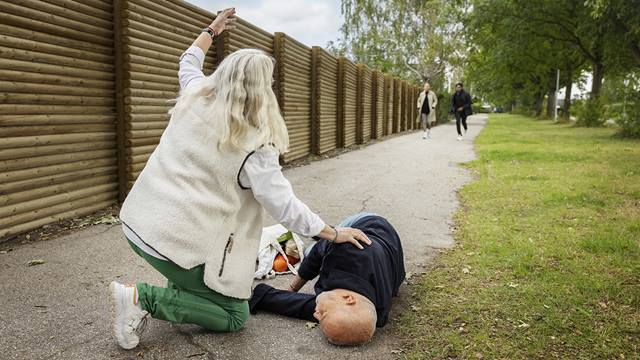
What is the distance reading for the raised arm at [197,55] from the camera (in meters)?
3.36

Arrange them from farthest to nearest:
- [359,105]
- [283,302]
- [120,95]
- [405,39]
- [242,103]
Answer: [405,39], [359,105], [120,95], [283,302], [242,103]

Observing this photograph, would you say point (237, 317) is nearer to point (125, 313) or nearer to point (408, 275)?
point (125, 313)

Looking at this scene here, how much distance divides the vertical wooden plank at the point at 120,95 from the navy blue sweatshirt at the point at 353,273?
331 cm

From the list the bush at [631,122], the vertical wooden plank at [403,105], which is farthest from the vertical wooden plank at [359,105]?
the vertical wooden plank at [403,105]

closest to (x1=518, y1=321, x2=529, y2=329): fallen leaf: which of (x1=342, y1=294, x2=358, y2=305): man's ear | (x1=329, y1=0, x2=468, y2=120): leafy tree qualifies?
(x1=342, y1=294, x2=358, y2=305): man's ear

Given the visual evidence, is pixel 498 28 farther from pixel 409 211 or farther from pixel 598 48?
pixel 409 211

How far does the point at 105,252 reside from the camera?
470 cm

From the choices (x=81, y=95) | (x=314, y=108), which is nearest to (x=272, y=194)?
(x=81, y=95)

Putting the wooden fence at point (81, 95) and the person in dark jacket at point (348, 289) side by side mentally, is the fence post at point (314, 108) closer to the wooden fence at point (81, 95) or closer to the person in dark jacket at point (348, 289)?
the wooden fence at point (81, 95)

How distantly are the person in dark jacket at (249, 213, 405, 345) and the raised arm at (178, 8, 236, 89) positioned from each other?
130cm

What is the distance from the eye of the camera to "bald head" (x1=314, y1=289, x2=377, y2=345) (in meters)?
3.02

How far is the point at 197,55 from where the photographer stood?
3518 mm

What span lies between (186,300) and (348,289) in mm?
901

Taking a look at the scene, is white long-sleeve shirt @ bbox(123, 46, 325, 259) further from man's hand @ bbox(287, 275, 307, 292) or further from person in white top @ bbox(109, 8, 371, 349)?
man's hand @ bbox(287, 275, 307, 292)
